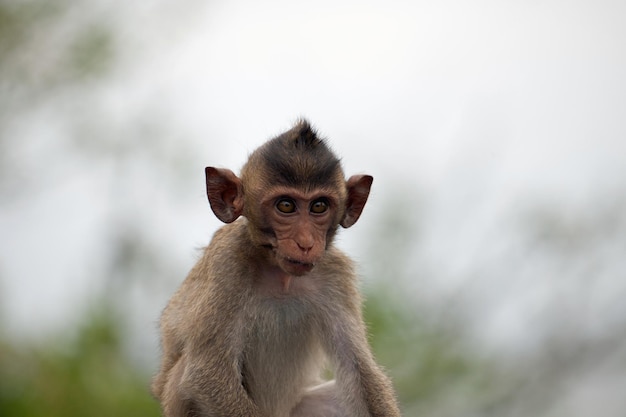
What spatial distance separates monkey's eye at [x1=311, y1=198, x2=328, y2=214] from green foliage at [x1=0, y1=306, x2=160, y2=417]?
19.7ft

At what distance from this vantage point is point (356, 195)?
6.54 m

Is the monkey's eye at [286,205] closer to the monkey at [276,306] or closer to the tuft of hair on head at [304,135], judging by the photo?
the monkey at [276,306]

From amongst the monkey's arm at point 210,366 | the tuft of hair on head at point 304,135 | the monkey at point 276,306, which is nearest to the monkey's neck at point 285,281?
the monkey at point 276,306

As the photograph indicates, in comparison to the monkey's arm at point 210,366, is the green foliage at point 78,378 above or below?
above

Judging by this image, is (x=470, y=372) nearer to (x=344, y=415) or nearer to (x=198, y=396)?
(x=344, y=415)

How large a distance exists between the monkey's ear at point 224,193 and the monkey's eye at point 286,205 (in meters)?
0.37

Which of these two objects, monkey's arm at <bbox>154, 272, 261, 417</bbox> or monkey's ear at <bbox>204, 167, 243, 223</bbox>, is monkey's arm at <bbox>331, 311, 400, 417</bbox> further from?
monkey's ear at <bbox>204, 167, 243, 223</bbox>

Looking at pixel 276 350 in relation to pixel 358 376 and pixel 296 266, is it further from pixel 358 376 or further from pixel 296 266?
pixel 296 266

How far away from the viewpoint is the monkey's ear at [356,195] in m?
6.52

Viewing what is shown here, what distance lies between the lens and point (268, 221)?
20.1 ft

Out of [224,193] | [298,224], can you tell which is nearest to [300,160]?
[298,224]

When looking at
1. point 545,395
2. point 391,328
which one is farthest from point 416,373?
point 545,395

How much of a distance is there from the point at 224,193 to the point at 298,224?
659mm

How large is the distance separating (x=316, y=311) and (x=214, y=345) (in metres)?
0.83
